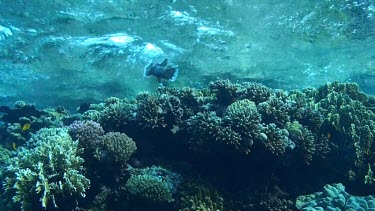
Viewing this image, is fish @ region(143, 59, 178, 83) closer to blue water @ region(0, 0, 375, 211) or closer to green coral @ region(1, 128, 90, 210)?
blue water @ region(0, 0, 375, 211)

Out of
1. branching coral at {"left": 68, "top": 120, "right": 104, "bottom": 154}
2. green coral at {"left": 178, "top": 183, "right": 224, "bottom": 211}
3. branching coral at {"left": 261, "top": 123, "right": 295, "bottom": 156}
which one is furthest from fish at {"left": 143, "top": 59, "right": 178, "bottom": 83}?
green coral at {"left": 178, "top": 183, "right": 224, "bottom": 211}

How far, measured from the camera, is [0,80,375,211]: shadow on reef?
5988 mm

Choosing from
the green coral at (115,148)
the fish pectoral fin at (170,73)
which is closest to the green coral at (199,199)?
the green coral at (115,148)

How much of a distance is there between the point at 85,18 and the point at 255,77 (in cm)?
1659

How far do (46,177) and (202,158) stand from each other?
3.46 metres

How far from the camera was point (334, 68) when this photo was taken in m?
25.2

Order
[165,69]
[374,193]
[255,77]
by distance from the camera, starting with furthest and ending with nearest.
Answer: [255,77] < [165,69] < [374,193]

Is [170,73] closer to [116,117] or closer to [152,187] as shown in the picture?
[116,117]

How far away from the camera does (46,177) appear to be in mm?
5762

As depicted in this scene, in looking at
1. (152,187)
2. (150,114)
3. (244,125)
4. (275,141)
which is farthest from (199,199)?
(150,114)

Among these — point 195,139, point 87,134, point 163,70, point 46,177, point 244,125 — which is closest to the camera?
point 46,177

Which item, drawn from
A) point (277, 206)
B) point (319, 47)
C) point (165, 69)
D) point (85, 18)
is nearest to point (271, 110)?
point (277, 206)

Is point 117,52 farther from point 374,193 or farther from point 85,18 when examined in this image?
point 374,193

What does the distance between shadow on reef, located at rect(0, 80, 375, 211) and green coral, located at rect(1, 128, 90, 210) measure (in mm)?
21
